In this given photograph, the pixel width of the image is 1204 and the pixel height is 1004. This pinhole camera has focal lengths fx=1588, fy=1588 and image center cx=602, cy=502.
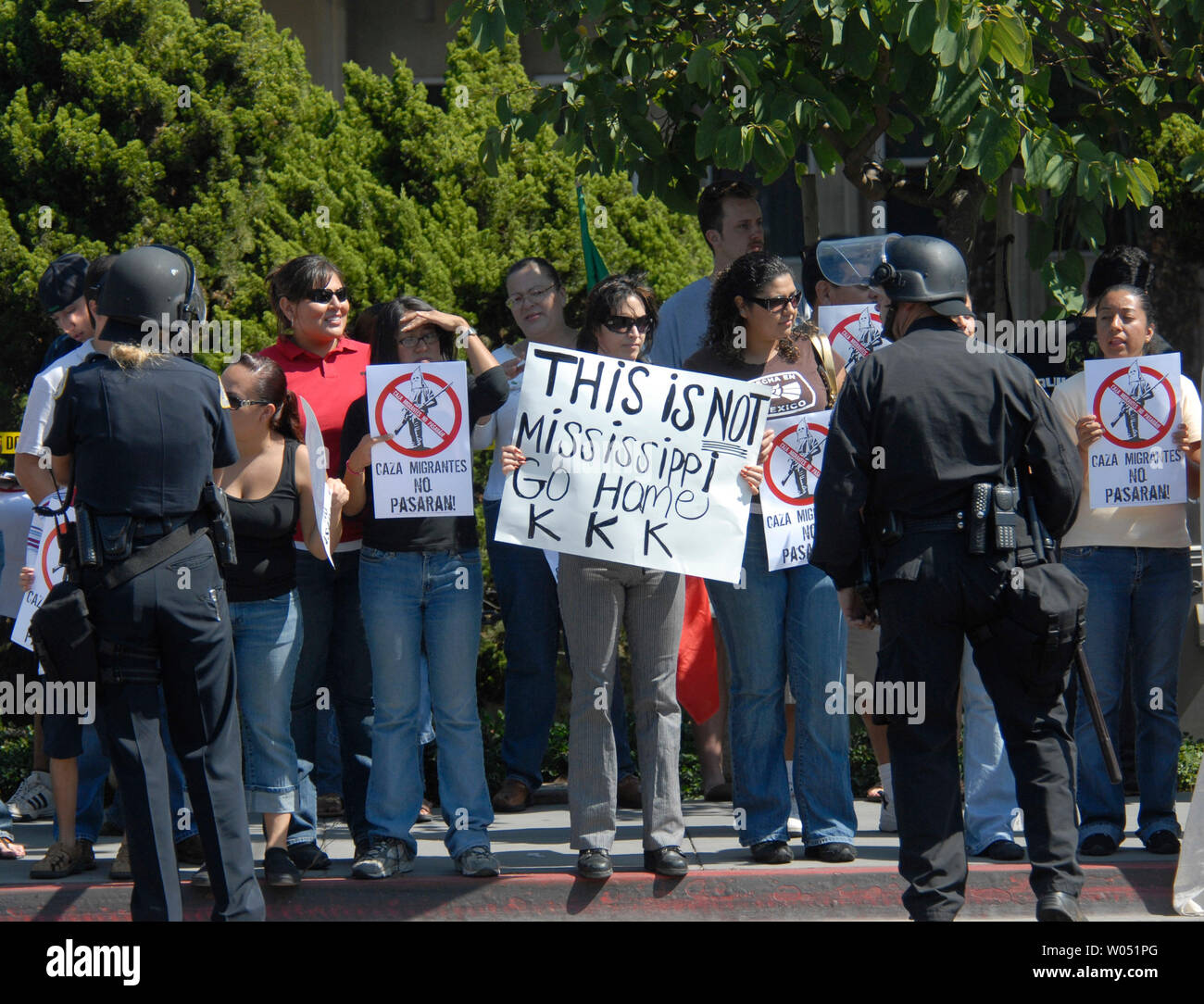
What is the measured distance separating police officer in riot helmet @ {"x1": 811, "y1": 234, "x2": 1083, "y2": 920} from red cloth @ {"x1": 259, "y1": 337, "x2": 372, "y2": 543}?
2.12m

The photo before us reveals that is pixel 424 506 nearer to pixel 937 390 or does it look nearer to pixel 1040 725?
pixel 937 390

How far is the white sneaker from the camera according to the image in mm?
7418

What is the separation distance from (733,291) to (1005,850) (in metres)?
2.40

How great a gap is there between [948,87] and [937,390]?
65.0 inches

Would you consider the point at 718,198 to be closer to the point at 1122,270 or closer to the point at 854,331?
the point at 854,331

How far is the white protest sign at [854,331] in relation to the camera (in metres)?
6.63

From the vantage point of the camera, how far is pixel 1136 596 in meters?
6.49

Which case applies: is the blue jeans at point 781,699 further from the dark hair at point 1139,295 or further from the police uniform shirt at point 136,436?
the police uniform shirt at point 136,436

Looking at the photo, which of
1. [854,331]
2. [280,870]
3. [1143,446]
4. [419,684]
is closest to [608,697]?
[419,684]

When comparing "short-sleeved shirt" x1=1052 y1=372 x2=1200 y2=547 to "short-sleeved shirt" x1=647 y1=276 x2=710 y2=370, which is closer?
"short-sleeved shirt" x1=1052 y1=372 x2=1200 y2=547

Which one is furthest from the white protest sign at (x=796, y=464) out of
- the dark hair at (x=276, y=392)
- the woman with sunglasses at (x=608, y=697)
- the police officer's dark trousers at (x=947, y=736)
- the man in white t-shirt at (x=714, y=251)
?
the dark hair at (x=276, y=392)

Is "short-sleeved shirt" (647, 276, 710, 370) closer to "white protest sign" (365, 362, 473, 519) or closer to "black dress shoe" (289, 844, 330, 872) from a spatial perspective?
"white protest sign" (365, 362, 473, 519)

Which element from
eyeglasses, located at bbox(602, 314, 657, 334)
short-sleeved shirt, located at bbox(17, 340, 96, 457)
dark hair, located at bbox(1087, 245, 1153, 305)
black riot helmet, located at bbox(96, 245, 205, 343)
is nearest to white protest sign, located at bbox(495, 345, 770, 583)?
eyeglasses, located at bbox(602, 314, 657, 334)

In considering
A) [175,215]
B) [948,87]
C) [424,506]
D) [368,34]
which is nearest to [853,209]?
[368,34]
